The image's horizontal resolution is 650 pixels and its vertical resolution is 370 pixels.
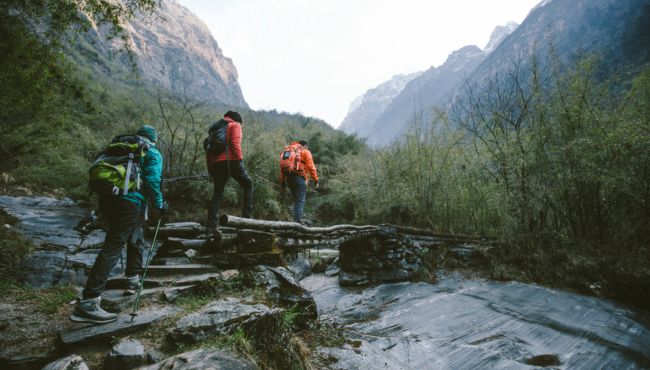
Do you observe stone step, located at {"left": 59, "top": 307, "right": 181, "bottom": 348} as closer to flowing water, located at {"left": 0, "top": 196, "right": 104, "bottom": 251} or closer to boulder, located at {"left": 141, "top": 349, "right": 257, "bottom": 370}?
boulder, located at {"left": 141, "top": 349, "right": 257, "bottom": 370}

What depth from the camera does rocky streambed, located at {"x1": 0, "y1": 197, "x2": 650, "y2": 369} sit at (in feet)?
8.03

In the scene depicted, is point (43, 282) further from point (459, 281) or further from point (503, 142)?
point (503, 142)

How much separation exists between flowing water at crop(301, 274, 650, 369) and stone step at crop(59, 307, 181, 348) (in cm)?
188

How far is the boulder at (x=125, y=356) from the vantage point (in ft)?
7.06

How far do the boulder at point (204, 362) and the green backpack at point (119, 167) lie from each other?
1.52 m

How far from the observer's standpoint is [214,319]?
9.07 feet

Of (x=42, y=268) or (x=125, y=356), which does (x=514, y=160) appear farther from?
(x=42, y=268)

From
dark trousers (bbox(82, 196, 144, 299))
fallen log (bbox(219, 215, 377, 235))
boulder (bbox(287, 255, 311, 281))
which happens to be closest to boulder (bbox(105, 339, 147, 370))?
dark trousers (bbox(82, 196, 144, 299))

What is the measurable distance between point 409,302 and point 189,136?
31.8ft

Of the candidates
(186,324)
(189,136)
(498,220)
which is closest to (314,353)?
(186,324)

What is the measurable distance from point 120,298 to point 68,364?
120 centimetres

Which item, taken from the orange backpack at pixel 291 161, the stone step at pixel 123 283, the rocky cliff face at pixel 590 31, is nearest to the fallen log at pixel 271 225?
the stone step at pixel 123 283

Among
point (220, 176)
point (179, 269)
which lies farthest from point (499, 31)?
point (179, 269)

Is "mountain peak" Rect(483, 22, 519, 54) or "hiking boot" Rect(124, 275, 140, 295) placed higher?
"mountain peak" Rect(483, 22, 519, 54)
